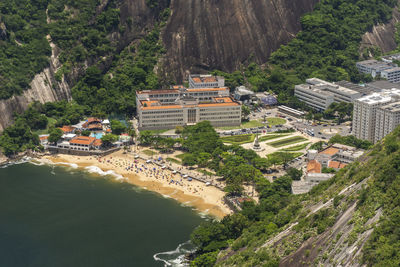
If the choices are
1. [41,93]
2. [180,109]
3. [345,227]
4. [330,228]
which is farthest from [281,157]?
[41,93]

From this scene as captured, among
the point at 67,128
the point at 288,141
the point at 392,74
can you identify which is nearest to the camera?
the point at 288,141

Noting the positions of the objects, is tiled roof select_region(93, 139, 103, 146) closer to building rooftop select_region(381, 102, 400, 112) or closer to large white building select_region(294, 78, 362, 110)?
large white building select_region(294, 78, 362, 110)

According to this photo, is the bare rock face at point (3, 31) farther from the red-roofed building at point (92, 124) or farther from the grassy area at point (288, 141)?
the grassy area at point (288, 141)

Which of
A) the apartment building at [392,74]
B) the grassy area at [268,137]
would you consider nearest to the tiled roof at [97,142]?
the grassy area at [268,137]

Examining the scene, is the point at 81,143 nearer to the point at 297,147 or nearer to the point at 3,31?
the point at 3,31

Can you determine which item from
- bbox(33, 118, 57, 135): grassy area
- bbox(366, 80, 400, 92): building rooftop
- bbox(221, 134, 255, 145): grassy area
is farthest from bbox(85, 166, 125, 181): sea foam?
bbox(366, 80, 400, 92): building rooftop

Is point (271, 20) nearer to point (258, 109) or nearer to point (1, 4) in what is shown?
point (258, 109)
